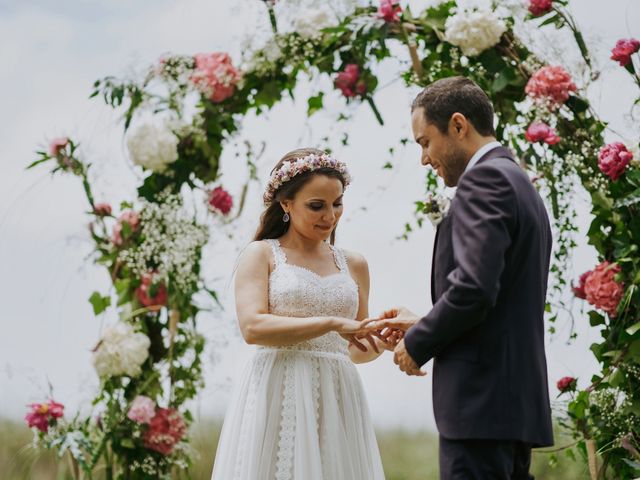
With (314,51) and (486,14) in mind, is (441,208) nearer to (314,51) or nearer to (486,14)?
(486,14)

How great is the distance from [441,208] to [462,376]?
58 cm

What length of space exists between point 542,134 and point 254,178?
5.48 ft

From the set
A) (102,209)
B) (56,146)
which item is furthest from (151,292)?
(56,146)

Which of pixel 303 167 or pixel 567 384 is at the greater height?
pixel 303 167

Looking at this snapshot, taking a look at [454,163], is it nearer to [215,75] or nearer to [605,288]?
[605,288]

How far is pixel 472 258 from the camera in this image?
2615 mm

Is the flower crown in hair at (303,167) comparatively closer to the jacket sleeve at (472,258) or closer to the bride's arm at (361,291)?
the bride's arm at (361,291)

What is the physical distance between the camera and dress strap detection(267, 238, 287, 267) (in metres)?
3.76

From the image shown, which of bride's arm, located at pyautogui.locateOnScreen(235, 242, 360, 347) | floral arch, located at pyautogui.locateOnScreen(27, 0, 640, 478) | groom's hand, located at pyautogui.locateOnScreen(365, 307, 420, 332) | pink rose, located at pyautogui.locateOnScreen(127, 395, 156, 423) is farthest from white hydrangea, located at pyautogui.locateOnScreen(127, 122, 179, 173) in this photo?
groom's hand, located at pyautogui.locateOnScreen(365, 307, 420, 332)

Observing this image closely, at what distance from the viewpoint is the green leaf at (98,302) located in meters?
5.35

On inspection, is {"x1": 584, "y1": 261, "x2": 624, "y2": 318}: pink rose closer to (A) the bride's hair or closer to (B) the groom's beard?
(A) the bride's hair

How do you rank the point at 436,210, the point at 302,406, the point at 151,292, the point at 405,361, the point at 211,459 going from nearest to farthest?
1. the point at 405,361
2. the point at 436,210
3. the point at 302,406
4. the point at 151,292
5. the point at 211,459

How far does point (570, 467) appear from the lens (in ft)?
18.3

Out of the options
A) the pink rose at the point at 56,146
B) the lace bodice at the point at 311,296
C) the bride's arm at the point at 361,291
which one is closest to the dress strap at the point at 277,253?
the lace bodice at the point at 311,296
